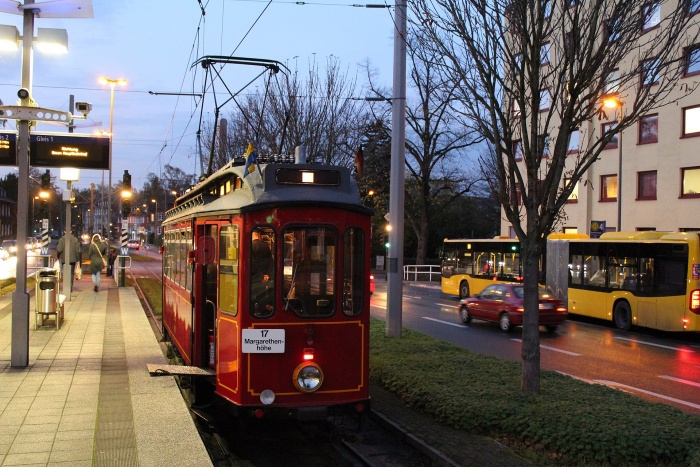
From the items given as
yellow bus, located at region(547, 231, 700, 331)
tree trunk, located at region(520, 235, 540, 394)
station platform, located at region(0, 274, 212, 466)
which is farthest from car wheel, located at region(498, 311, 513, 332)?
tree trunk, located at region(520, 235, 540, 394)

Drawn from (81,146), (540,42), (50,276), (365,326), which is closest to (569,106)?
(540,42)

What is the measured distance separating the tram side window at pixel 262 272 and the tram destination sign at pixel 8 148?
571 cm

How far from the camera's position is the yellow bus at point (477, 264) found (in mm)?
26547

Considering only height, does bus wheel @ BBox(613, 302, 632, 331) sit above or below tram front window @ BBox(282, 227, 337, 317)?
below

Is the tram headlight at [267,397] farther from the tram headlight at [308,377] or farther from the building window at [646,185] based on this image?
the building window at [646,185]

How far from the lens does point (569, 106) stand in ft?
25.2

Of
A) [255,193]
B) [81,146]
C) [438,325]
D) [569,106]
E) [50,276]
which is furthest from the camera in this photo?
[438,325]

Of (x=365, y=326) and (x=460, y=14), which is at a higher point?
(x=460, y=14)

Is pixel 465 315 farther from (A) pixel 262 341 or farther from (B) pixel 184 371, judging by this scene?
(A) pixel 262 341

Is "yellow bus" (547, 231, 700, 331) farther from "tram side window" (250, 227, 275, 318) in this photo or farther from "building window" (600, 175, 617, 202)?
"tram side window" (250, 227, 275, 318)

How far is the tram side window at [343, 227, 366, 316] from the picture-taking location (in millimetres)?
7219

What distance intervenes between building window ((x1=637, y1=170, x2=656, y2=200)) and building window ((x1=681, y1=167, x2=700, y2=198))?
163cm

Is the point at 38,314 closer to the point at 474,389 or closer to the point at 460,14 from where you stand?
the point at 474,389

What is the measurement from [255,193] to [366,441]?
10.4 feet
